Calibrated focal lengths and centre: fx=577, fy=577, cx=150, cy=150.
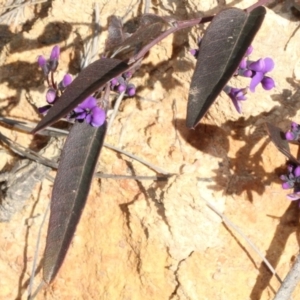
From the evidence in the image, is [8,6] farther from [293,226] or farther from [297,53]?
[293,226]

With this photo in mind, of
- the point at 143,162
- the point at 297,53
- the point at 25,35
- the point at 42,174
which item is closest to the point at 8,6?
the point at 25,35

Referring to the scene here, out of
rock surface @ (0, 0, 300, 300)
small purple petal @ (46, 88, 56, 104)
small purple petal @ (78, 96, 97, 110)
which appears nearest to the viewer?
small purple petal @ (78, 96, 97, 110)

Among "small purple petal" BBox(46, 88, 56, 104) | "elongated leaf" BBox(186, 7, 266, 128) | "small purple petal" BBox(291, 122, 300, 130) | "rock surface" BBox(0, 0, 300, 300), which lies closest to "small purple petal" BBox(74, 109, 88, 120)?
"small purple petal" BBox(46, 88, 56, 104)

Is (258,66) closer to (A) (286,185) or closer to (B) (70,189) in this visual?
(A) (286,185)

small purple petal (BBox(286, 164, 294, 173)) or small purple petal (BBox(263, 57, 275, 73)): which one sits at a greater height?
small purple petal (BBox(263, 57, 275, 73))

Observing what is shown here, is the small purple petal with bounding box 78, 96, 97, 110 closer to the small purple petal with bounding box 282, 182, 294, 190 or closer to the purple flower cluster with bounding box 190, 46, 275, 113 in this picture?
the purple flower cluster with bounding box 190, 46, 275, 113

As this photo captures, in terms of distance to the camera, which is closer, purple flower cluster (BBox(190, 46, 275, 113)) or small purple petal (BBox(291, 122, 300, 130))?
purple flower cluster (BBox(190, 46, 275, 113))

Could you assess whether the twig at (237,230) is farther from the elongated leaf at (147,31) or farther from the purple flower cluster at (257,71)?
the elongated leaf at (147,31)
